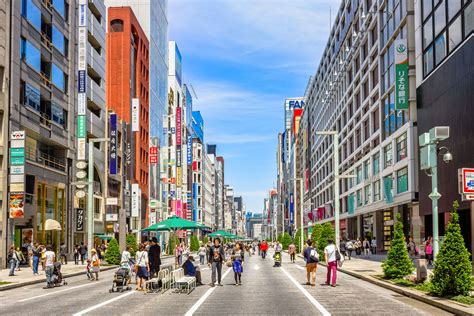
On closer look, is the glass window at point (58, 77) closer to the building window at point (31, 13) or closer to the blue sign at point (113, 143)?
the building window at point (31, 13)

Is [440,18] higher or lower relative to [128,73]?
lower

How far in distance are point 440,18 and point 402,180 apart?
16256mm

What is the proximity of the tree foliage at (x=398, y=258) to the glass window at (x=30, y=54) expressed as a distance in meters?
32.7

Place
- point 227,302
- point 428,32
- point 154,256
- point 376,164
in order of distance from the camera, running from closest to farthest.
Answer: point 227,302 < point 154,256 < point 428,32 < point 376,164

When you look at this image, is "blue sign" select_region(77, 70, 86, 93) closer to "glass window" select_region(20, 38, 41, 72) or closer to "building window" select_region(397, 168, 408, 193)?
"glass window" select_region(20, 38, 41, 72)

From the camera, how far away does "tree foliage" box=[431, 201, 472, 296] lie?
17.6m

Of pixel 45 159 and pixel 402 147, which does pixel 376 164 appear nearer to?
pixel 402 147

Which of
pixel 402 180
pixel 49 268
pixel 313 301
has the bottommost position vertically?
pixel 313 301

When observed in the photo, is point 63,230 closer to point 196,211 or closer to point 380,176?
point 380,176

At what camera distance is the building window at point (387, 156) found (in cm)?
5709

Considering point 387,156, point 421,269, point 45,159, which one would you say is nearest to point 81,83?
point 45,159

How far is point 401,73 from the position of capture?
51.0 metres

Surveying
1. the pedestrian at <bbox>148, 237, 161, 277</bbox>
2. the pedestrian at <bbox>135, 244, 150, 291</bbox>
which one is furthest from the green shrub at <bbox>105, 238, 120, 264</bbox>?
the pedestrian at <bbox>135, 244, 150, 291</bbox>

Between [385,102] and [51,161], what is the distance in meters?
30.8
